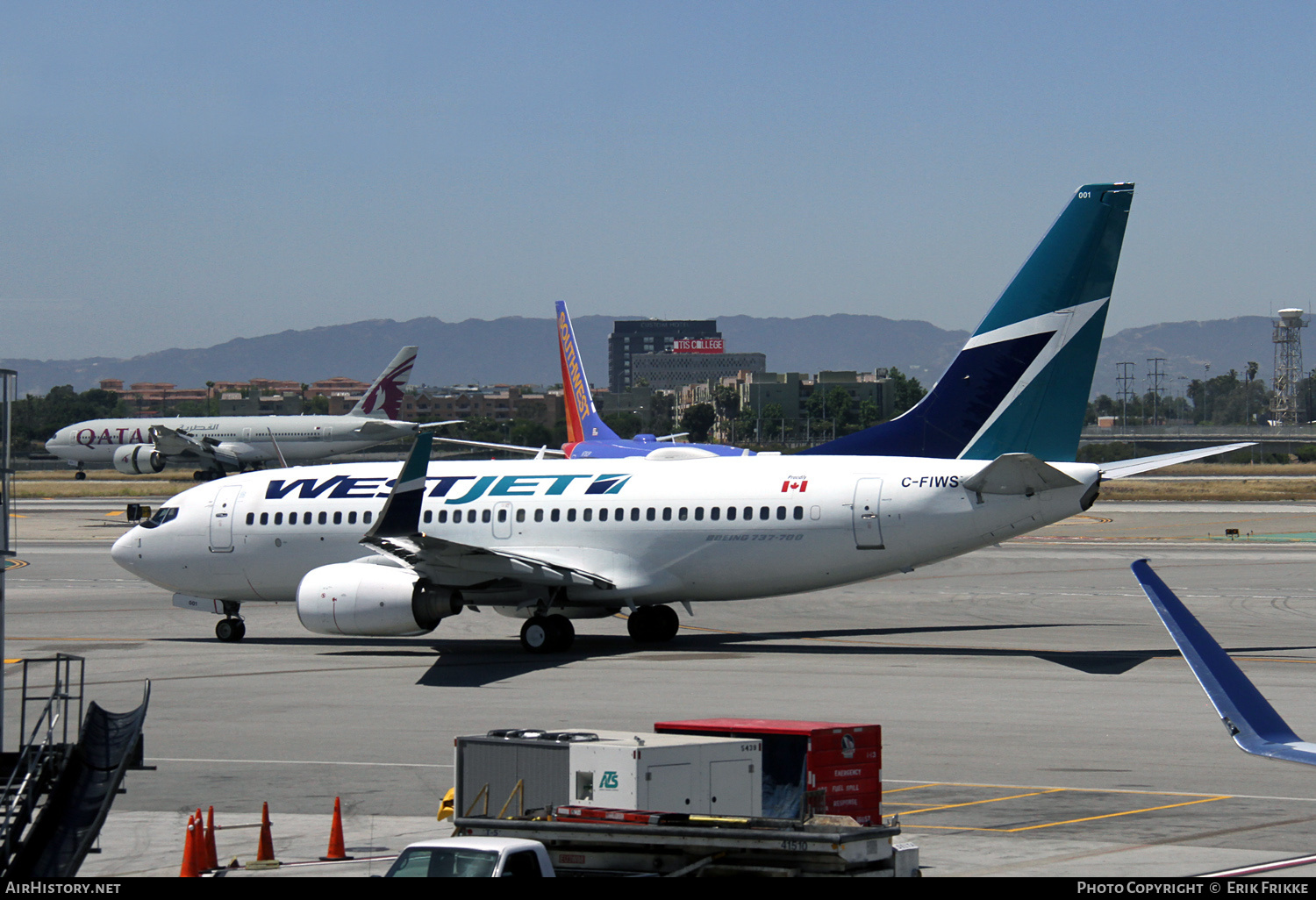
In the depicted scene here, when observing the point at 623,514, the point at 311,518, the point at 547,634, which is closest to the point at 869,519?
the point at 623,514

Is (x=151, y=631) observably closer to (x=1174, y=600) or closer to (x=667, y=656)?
(x=667, y=656)

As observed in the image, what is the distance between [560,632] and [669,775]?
17877mm

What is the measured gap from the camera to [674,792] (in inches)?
480

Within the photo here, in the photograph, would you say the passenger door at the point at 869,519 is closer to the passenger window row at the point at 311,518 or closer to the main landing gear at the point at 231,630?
the passenger window row at the point at 311,518

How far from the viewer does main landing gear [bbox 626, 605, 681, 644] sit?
A: 3183 centimetres

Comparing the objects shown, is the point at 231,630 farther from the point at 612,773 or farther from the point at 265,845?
the point at 612,773

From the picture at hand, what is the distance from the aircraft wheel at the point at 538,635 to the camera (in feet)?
97.9

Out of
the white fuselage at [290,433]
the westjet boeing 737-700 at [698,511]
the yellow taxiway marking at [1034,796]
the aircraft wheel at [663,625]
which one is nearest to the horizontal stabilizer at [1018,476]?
the westjet boeing 737-700 at [698,511]

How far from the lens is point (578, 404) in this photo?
196 ft

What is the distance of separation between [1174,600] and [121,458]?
102 m

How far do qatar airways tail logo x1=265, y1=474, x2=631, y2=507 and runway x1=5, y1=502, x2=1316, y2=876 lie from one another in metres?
3.61

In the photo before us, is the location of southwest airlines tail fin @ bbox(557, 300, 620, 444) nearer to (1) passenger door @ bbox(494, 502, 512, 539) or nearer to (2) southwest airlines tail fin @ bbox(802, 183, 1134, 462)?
(1) passenger door @ bbox(494, 502, 512, 539)

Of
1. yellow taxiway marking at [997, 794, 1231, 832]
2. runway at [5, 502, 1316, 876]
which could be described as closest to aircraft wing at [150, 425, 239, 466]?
runway at [5, 502, 1316, 876]

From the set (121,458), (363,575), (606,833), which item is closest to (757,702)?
(363,575)
